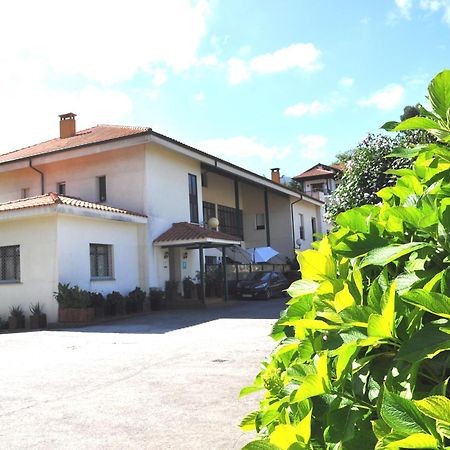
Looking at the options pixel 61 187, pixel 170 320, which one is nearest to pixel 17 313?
pixel 170 320

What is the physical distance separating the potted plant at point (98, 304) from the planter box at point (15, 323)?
2.41 meters

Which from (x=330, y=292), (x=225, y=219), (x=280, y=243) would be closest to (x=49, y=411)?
(x=330, y=292)

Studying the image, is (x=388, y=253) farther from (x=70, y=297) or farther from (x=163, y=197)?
(x=163, y=197)

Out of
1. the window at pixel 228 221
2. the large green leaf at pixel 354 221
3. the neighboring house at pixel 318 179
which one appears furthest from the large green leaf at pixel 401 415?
the neighboring house at pixel 318 179

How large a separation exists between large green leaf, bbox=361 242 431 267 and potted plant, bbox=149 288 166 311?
19327mm

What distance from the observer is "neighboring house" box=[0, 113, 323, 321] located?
1706 cm

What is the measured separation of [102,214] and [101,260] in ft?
6.41

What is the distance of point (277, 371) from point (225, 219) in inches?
1180

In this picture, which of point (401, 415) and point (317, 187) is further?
point (317, 187)

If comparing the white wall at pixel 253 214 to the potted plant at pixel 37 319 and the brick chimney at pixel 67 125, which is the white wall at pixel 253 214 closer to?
the brick chimney at pixel 67 125

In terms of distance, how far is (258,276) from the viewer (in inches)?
1011

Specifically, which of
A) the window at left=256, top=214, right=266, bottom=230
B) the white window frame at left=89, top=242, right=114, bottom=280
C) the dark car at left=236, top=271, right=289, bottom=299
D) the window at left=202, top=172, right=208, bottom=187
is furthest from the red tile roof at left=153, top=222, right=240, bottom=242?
the window at left=256, top=214, right=266, bottom=230

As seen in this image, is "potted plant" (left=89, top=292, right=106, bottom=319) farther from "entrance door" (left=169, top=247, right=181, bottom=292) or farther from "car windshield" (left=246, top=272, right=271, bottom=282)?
"car windshield" (left=246, top=272, right=271, bottom=282)

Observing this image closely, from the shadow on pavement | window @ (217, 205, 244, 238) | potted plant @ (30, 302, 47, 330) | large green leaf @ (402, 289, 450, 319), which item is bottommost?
the shadow on pavement
